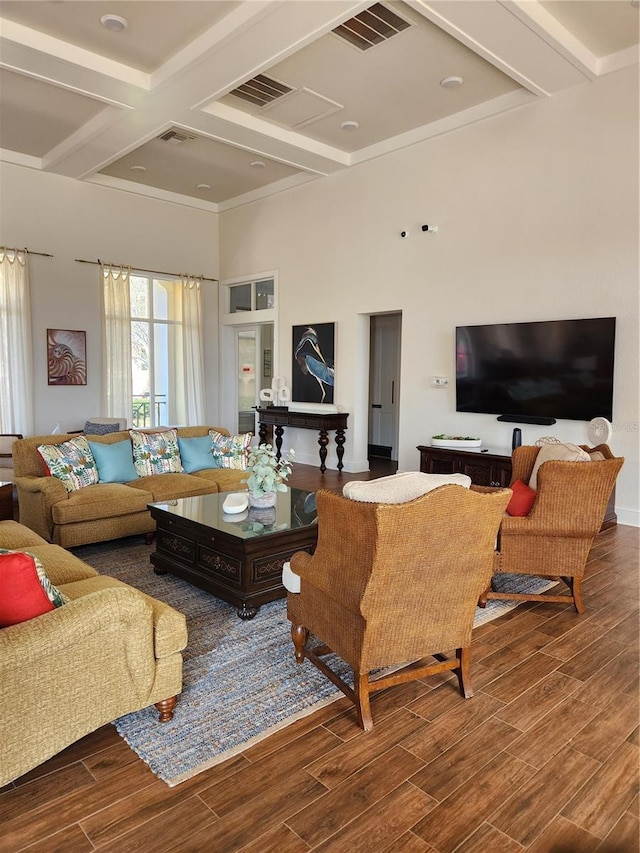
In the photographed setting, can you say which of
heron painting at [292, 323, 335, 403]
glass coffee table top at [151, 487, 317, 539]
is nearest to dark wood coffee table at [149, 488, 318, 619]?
glass coffee table top at [151, 487, 317, 539]

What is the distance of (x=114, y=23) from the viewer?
465cm

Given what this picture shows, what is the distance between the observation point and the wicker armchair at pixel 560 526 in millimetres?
3312

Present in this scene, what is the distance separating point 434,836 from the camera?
70.4 inches

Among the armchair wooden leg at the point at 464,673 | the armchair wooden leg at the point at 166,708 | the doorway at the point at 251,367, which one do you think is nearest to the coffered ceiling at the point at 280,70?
the doorway at the point at 251,367

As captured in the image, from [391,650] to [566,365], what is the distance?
4113 millimetres

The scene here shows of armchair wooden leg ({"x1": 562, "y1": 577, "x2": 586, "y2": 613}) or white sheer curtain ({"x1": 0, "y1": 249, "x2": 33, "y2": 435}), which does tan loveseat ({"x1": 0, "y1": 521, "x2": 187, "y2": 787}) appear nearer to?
armchair wooden leg ({"x1": 562, "y1": 577, "x2": 586, "y2": 613})

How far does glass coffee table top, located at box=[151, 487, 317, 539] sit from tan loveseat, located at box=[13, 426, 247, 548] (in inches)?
27.2

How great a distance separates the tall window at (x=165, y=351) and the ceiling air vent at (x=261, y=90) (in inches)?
145

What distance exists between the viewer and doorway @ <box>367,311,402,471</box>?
9.41m

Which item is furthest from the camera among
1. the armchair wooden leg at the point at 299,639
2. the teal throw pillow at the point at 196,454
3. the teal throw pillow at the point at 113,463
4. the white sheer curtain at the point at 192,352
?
the white sheer curtain at the point at 192,352

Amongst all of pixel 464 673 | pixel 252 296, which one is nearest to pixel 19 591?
pixel 464 673

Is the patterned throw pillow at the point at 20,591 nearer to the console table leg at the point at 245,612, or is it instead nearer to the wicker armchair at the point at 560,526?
the console table leg at the point at 245,612

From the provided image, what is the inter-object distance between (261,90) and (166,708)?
556 cm

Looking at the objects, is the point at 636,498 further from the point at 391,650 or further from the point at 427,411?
the point at 391,650
